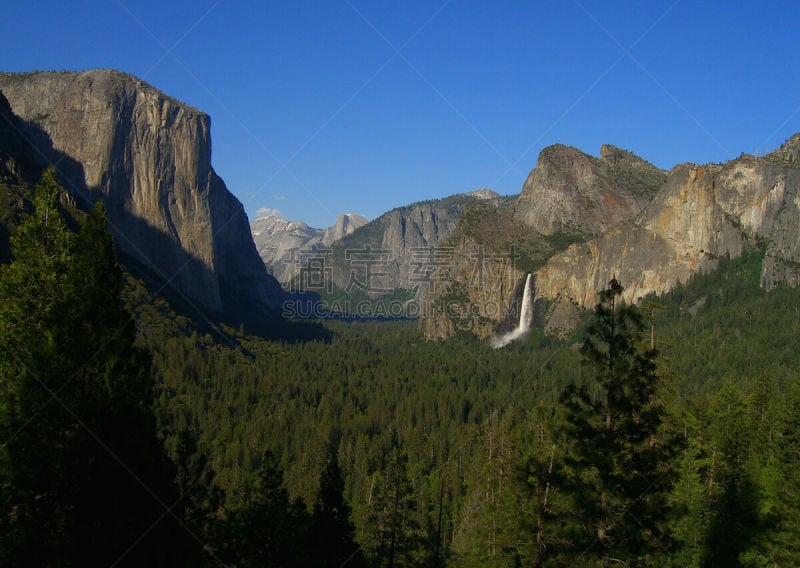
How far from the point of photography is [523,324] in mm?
190500

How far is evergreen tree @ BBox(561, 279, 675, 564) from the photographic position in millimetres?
19047

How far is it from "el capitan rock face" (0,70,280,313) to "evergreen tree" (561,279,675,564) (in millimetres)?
141790

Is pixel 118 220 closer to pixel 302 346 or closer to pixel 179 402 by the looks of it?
pixel 302 346

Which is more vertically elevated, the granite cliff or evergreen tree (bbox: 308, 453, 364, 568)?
the granite cliff

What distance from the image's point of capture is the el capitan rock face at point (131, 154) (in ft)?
504

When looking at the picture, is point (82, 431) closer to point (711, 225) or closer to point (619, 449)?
point (619, 449)

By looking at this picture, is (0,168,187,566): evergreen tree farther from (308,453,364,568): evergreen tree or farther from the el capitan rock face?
the el capitan rock face

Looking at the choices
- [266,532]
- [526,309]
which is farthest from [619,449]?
[526,309]

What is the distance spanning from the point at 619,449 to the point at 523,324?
174m

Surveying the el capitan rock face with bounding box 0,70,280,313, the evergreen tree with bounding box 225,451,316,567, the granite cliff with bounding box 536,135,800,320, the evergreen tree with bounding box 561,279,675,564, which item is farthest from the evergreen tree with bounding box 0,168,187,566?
the granite cliff with bounding box 536,135,800,320

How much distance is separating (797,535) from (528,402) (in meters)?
73.4

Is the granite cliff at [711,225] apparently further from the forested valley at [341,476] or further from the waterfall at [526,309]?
the forested valley at [341,476]

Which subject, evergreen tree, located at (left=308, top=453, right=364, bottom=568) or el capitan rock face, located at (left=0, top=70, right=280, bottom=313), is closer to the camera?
evergreen tree, located at (left=308, top=453, right=364, bottom=568)

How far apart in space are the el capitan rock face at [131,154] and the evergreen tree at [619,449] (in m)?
142
